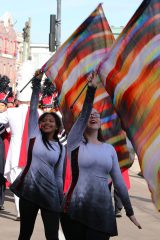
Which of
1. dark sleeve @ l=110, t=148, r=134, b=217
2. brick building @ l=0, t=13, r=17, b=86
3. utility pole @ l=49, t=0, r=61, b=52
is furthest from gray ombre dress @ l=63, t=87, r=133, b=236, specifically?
brick building @ l=0, t=13, r=17, b=86

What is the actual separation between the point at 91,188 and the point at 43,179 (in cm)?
115

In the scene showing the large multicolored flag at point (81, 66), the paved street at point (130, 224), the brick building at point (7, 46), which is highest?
the brick building at point (7, 46)

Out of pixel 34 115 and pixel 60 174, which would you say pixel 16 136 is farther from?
pixel 60 174

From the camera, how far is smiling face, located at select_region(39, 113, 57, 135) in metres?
6.84

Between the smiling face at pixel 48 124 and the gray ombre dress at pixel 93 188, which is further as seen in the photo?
the smiling face at pixel 48 124

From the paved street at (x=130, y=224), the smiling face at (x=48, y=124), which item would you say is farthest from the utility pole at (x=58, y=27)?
the smiling face at (x=48, y=124)

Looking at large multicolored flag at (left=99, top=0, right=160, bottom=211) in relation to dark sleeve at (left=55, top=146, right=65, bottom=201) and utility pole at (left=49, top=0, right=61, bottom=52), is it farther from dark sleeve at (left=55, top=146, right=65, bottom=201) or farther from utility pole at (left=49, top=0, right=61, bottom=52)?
utility pole at (left=49, top=0, right=61, bottom=52)

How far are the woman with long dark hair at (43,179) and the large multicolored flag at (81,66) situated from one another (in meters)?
1.05

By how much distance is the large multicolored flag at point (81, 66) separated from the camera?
8.12 metres

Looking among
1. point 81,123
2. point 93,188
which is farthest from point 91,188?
point 81,123

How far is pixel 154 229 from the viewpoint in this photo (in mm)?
9531

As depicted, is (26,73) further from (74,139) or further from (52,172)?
(74,139)

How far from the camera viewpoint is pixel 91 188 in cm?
574

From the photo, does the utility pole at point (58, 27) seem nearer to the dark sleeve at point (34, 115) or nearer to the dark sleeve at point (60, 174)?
the dark sleeve at point (34, 115)
